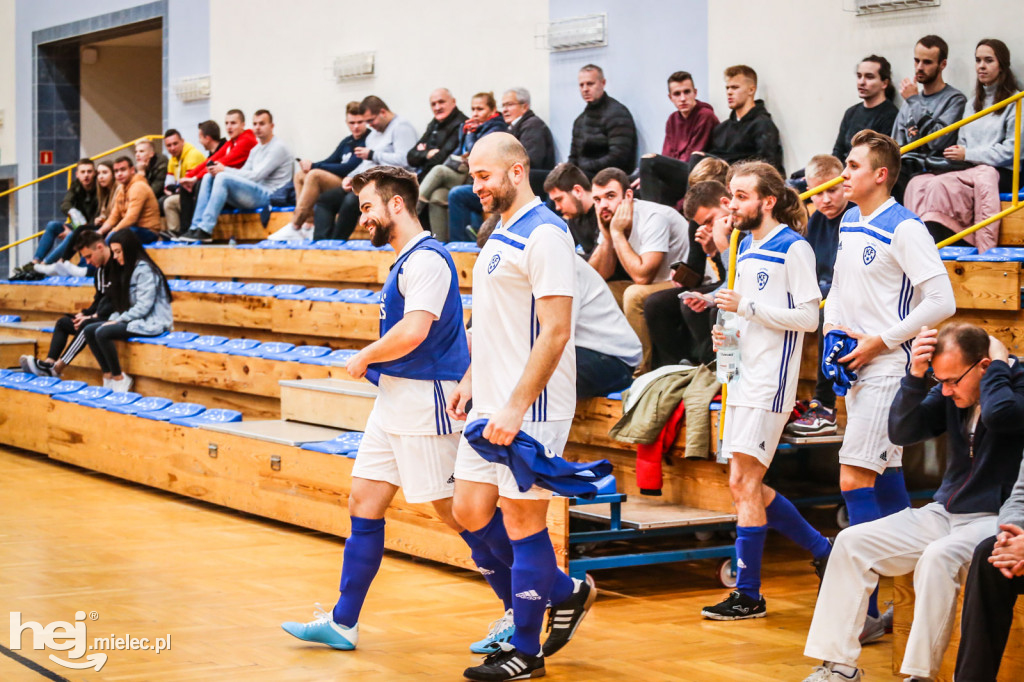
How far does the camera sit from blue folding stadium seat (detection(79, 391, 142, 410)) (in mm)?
7621

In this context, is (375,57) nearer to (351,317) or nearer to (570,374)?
(351,317)

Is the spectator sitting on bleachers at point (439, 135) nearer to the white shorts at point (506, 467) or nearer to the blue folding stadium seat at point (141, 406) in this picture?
the blue folding stadium seat at point (141, 406)

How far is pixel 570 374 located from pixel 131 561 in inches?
101

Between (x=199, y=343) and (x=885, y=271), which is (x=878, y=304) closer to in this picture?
(x=885, y=271)

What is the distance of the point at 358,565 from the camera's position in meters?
3.96

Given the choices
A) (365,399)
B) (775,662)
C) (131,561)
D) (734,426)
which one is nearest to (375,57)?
(365,399)

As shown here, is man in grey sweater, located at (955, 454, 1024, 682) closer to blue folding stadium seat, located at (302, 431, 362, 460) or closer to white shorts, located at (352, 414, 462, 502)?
white shorts, located at (352, 414, 462, 502)

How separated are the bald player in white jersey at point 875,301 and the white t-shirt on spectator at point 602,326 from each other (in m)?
1.36

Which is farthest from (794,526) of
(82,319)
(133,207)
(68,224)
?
(68,224)

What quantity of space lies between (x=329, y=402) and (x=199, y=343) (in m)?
2.16

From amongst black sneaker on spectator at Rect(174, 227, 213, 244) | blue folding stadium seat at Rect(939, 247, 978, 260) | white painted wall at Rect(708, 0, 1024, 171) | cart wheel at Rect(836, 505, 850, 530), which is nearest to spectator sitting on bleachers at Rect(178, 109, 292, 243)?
black sneaker on spectator at Rect(174, 227, 213, 244)

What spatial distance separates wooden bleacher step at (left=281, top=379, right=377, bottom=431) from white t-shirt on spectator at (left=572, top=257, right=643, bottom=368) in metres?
1.37

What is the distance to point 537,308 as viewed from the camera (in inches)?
137

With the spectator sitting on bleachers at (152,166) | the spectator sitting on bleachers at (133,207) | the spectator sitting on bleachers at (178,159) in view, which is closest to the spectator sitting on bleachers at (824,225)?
the spectator sitting on bleachers at (133,207)
